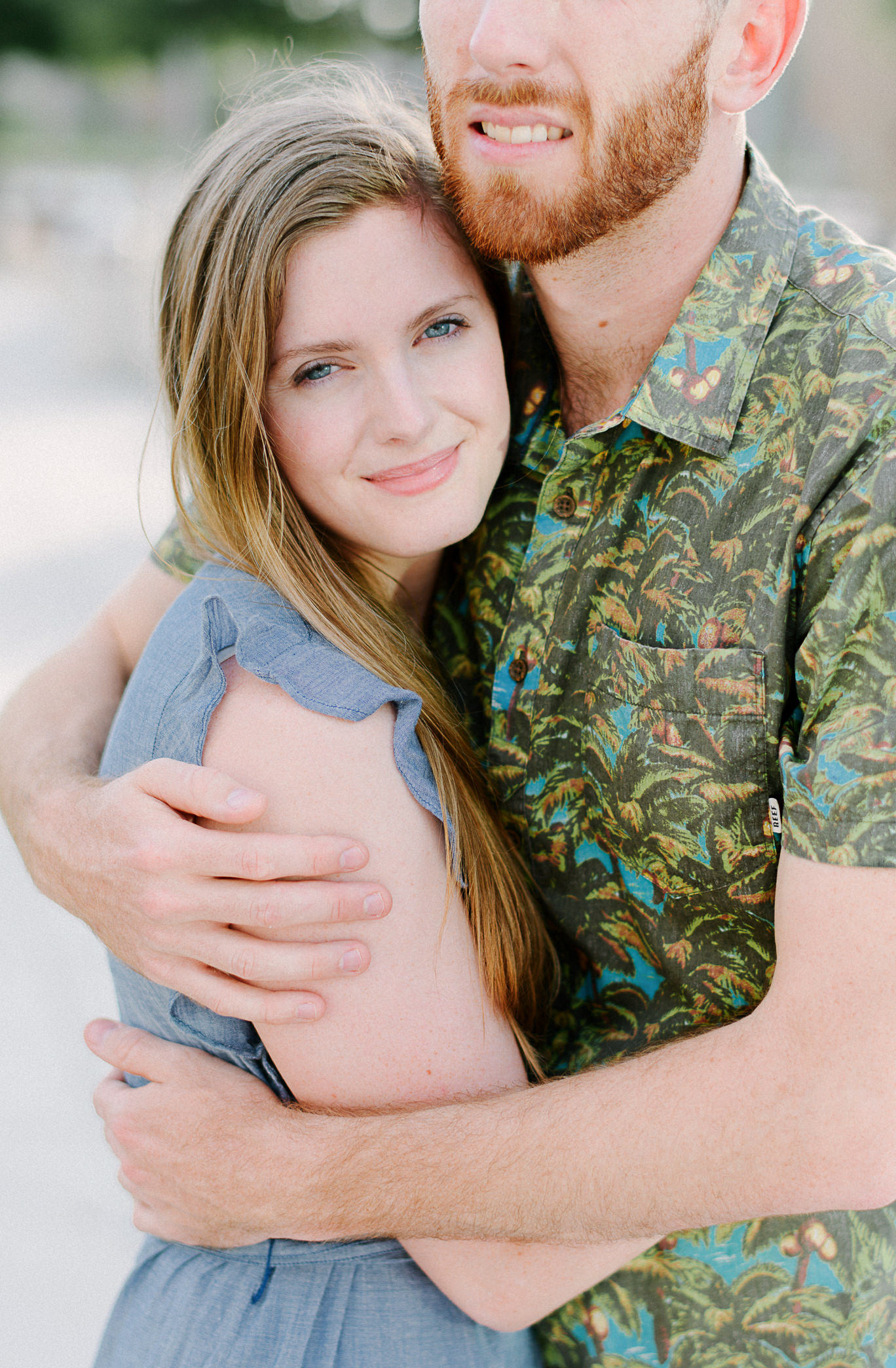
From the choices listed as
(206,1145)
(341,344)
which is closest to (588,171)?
(341,344)

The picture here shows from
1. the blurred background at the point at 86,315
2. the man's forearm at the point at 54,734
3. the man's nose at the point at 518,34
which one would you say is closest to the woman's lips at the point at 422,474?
the blurred background at the point at 86,315

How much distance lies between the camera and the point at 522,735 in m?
1.53

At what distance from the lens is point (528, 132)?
4.61 feet

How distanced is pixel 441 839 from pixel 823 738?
45 cm

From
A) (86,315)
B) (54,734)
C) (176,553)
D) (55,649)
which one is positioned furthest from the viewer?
(86,315)

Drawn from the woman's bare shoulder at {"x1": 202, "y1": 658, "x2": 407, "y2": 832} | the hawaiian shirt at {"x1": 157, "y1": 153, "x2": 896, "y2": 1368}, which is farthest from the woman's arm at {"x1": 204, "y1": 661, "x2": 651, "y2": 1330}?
the hawaiian shirt at {"x1": 157, "y1": 153, "x2": 896, "y2": 1368}

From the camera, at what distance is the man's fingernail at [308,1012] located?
3.91 feet

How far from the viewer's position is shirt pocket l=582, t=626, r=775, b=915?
4.13 feet

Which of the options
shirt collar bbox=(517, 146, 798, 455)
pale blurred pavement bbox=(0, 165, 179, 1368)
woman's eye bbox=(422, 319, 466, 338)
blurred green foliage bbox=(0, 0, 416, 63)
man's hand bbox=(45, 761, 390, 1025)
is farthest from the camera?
blurred green foliage bbox=(0, 0, 416, 63)

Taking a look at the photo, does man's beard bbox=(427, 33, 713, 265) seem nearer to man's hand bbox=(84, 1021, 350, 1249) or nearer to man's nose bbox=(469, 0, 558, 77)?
man's nose bbox=(469, 0, 558, 77)

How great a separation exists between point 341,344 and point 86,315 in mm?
9125

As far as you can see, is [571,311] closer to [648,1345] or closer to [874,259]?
[874,259]

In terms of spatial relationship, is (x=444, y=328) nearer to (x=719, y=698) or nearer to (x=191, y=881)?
(x=719, y=698)

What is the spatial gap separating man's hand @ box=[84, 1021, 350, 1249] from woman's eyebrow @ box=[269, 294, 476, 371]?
0.93 metres
